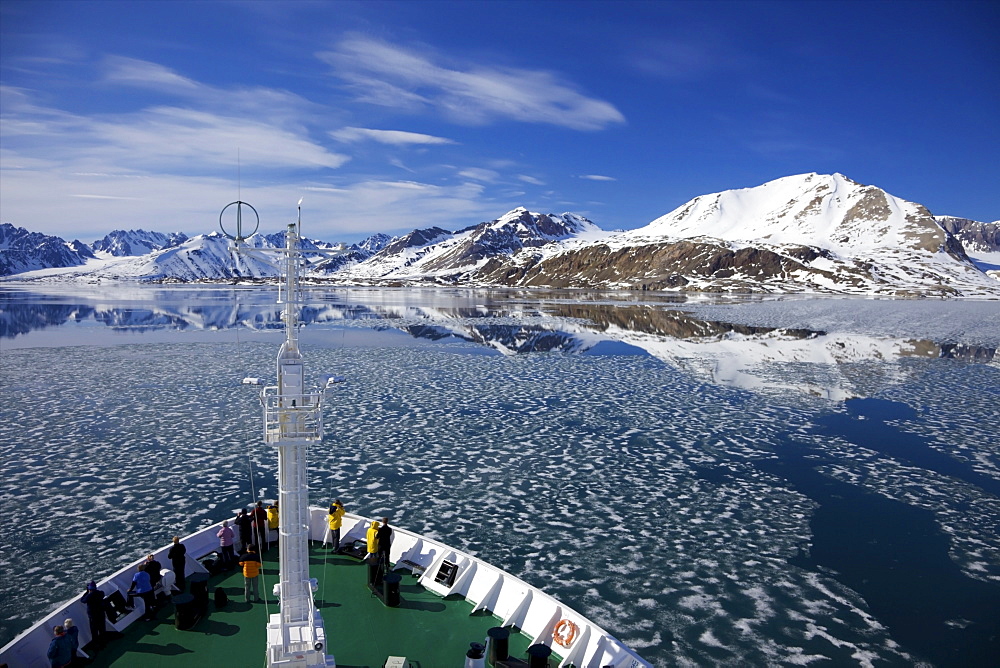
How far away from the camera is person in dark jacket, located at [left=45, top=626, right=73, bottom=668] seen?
12180 mm

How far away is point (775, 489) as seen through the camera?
2438cm

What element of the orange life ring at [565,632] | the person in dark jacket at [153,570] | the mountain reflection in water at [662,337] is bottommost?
the orange life ring at [565,632]

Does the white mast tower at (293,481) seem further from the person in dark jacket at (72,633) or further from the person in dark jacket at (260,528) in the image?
the person in dark jacket at (260,528)

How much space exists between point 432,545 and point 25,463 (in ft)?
66.2

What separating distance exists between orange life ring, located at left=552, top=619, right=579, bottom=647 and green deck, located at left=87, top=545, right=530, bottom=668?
86 cm

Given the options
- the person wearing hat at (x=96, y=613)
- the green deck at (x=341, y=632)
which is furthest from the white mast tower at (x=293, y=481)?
the person wearing hat at (x=96, y=613)

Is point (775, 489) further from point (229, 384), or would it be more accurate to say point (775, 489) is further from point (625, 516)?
point (229, 384)

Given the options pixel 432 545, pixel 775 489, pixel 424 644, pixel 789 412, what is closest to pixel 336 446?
pixel 432 545

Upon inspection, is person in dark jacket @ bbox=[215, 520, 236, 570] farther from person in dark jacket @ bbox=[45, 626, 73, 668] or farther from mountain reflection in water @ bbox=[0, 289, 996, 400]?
mountain reflection in water @ bbox=[0, 289, 996, 400]

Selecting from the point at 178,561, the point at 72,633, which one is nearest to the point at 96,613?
the point at 72,633

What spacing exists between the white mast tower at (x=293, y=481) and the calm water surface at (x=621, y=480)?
743cm

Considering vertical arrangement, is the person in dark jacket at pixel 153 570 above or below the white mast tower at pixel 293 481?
below

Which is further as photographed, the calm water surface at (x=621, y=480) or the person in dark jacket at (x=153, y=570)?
the calm water surface at (x=621, y=480)

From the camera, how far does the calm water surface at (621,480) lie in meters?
16.2
